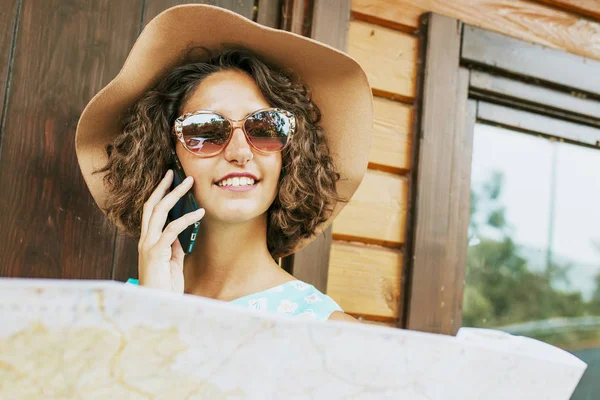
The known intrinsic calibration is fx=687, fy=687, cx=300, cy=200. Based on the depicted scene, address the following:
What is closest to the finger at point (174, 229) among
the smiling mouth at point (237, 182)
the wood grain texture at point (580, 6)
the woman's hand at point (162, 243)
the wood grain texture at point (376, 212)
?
the woman's hand at point (162, 243)

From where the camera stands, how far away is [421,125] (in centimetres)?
248

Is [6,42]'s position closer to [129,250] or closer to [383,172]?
[129,250]

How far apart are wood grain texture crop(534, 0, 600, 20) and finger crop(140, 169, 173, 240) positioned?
A: 5.98 feet

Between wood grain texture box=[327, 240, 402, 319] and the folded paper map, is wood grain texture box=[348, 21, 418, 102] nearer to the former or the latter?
wood grain texture box=[327, 240, 402, 319]

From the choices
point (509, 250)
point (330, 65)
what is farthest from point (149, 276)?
point (509, 250)

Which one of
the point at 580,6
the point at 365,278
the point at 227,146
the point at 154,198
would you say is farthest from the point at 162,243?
the point at 580,6

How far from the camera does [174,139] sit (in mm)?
1750

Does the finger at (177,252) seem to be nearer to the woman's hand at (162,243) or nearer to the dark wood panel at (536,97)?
the woman's hand at (162,243)

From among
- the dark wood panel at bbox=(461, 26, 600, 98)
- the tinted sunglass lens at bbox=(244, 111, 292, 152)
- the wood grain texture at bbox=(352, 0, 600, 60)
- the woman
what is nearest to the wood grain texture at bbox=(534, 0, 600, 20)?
the wood grain texture at bbox=(352, 0, 600, 60)

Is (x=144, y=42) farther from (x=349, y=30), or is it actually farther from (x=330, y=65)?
(x=349, y=30)

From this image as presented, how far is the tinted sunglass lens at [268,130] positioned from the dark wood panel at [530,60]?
4.00 feet

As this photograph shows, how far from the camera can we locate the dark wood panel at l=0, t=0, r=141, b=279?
194cm

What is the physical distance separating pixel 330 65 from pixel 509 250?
141 centimetres

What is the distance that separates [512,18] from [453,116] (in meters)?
0.51
